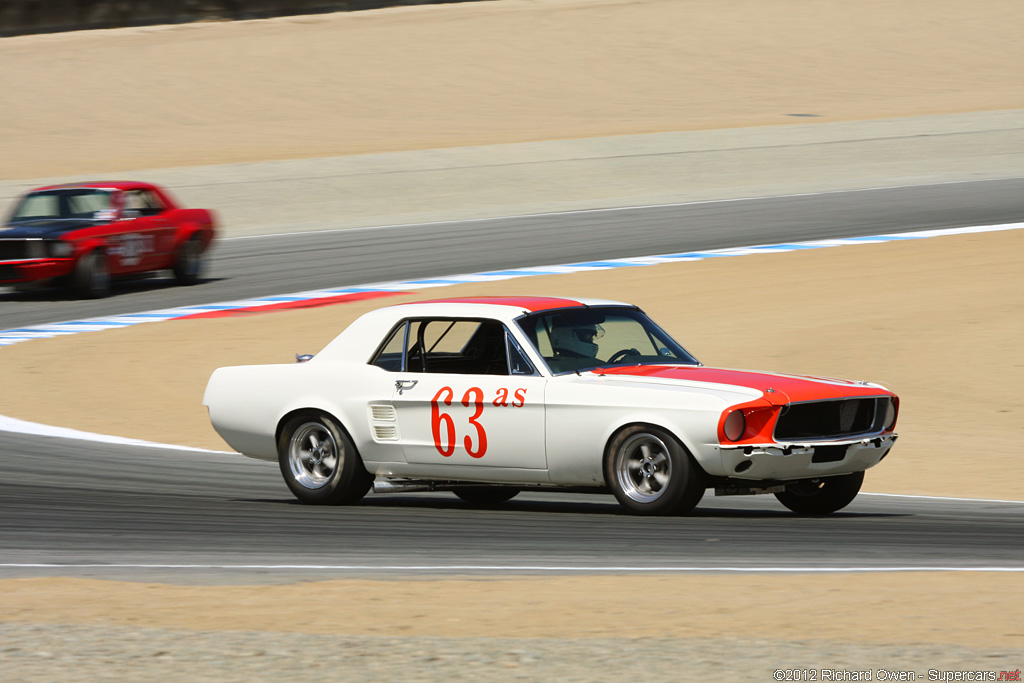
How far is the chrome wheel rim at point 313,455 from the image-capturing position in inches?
375

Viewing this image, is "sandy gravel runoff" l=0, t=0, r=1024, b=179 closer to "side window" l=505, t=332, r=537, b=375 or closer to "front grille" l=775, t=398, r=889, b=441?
"side window" l=505, t=332, r=537, b=375

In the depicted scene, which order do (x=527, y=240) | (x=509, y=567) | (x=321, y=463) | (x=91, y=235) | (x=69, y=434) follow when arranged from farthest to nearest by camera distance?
(x=527, y=240) → (x=91, y=235) → (x=69, y=434) → (x=321, y=463) → (x=509, y=567)

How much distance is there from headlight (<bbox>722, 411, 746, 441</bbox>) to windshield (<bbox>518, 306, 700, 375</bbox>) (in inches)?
A: 41.2

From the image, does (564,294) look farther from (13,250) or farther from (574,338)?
(574,338)

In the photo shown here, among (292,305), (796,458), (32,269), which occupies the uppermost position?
(32,269)

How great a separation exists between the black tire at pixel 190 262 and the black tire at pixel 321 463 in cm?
1198

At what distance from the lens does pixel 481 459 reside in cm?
893

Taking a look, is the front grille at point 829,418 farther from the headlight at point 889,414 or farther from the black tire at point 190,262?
the black tire at point 190,262

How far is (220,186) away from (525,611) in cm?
2457

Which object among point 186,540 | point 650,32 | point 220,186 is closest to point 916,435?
point 186,540

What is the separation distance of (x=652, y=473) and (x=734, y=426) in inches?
22.7

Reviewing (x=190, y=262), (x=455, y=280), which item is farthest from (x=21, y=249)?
(x=455, y=280)

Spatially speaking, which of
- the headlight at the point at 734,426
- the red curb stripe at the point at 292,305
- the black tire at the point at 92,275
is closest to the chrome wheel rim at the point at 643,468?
the headlight at the point at 734,426

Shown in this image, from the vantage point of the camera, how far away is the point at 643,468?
8.47m
